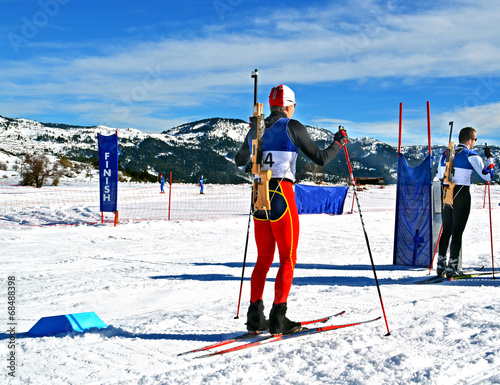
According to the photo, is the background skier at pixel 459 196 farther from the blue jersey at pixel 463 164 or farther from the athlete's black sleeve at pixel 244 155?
the athlete's black sleeve at pixel 244 155

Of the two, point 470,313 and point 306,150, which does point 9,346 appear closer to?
point 306,150

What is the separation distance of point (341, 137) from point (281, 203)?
0.78 metres

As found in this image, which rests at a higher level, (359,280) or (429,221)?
(429,221)

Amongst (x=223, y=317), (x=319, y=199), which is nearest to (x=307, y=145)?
(x=223, y=317)

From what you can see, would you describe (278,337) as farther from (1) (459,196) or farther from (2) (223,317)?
(1) (459,196)

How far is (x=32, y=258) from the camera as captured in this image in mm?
7922

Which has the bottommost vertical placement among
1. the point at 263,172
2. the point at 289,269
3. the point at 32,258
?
the point at 32,258

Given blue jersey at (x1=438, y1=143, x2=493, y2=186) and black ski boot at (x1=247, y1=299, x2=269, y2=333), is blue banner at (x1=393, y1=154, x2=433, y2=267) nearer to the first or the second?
blue jersey at (x1=438, y1=143, x2=493, y2=186)

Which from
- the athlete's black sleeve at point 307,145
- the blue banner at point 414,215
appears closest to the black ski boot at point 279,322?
the athlete's black sleeve at point 307,145

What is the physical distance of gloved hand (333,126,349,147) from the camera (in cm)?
354

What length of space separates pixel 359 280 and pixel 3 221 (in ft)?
41.7

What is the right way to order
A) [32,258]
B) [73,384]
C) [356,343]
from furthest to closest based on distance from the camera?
[32,258], [356,343], [73,384]

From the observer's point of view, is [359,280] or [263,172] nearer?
[263,172]

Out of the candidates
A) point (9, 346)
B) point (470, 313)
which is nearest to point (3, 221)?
point (9, 346)
